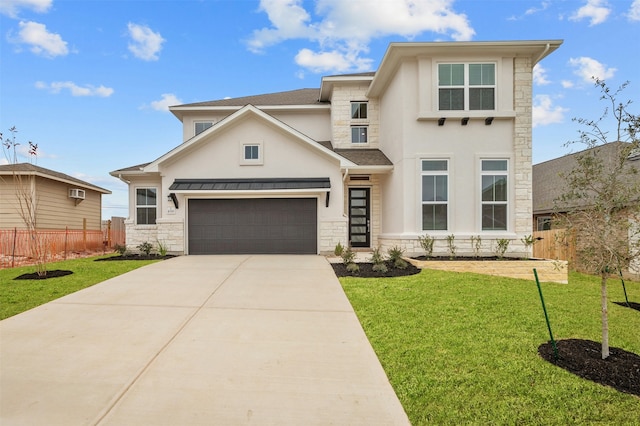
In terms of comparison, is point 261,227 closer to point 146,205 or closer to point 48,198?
point 146,205

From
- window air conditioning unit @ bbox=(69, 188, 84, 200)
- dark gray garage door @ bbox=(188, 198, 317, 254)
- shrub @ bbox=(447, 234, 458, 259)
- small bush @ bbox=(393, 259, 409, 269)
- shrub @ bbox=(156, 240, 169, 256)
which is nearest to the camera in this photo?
small bush @ bbox=(393, 259, 409, 269)

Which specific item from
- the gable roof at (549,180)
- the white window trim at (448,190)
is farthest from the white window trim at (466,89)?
the gable roof at (549,180)

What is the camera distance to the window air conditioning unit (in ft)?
61.9

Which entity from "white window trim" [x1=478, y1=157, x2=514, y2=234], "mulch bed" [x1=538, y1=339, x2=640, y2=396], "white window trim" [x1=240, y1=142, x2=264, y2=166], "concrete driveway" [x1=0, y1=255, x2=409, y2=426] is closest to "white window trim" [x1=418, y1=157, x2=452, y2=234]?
"white window trim" [x1=478, y1=157, x2=514, y2=234]

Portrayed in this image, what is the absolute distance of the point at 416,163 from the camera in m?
11.1

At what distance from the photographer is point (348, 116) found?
48.9ft

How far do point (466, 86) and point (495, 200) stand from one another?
3965 mm

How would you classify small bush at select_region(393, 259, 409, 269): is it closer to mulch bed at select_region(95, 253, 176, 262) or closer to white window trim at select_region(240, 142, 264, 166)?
white window trim at select_region(240, 142, 264, 166)

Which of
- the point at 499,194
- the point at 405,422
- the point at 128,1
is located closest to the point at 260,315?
the point at 405,422

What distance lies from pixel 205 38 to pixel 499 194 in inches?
519

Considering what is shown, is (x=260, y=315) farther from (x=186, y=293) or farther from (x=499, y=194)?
(x=499, y=194)

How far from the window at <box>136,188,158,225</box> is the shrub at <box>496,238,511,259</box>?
1310 cm

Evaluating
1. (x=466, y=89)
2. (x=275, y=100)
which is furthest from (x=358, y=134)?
(x=466, y=89)

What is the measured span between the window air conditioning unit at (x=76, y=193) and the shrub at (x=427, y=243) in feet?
63.8
